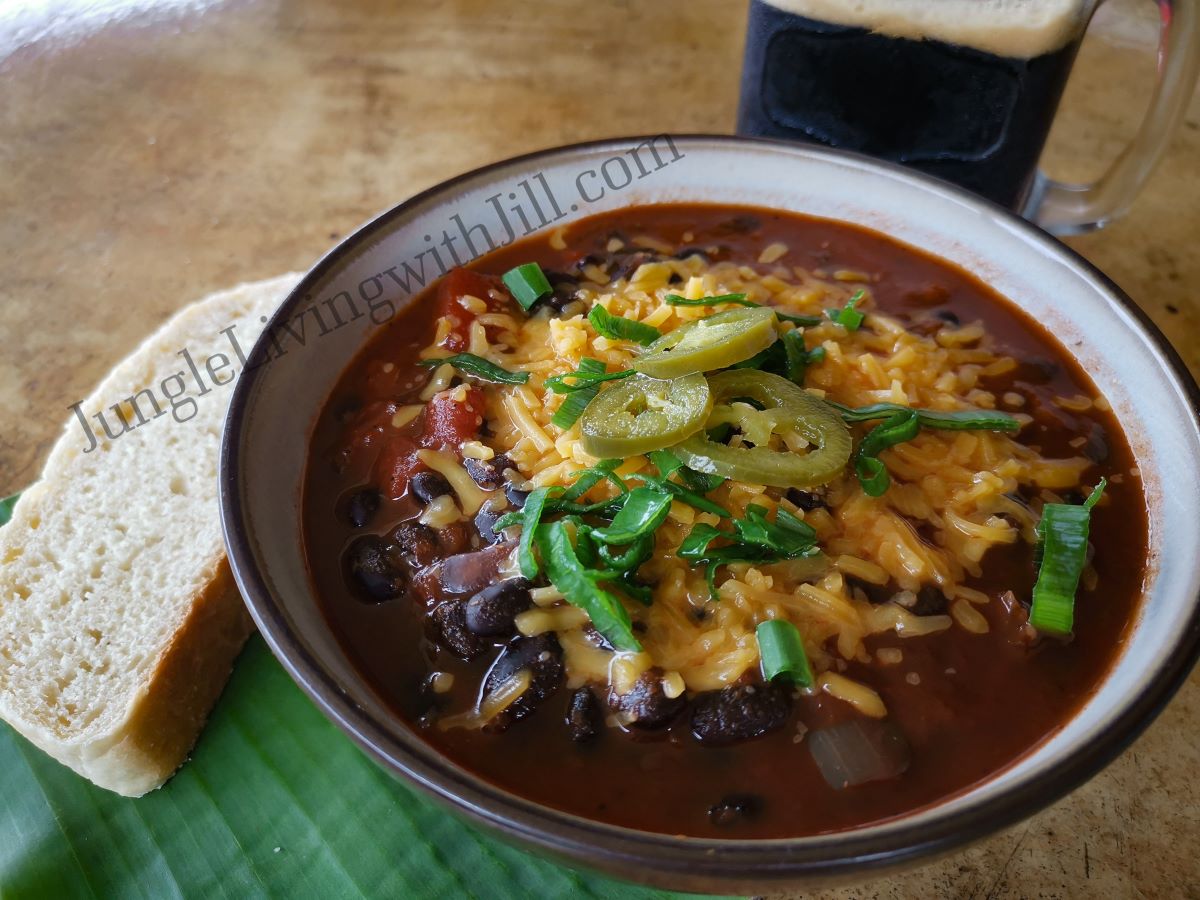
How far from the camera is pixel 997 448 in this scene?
105 inches

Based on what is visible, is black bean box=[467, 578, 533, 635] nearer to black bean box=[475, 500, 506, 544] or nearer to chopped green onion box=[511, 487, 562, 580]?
chopped green onion box=[511, 487, 562, 580]

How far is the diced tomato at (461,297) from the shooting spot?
296cm

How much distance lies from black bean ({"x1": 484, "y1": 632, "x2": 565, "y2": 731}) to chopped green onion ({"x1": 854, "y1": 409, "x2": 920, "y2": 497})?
868 mm

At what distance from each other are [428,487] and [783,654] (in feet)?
3.25

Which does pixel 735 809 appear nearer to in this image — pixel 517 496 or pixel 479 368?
pixel 517 496

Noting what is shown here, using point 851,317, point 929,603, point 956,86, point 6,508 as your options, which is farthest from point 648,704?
point 956,86

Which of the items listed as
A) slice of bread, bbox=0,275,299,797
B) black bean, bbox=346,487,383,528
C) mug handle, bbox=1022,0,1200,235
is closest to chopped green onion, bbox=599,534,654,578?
black bean, bbox=346,487,383,528

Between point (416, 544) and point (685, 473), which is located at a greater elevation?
point (685, 473)

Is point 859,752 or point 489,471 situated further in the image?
point 489,471

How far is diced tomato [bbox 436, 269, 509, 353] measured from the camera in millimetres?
2957

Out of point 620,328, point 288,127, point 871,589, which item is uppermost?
point 620,328

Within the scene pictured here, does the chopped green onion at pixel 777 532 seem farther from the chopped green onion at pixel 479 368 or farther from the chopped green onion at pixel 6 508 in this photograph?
the chopped green onion at pixel 6 508

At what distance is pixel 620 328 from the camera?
2.74 meters

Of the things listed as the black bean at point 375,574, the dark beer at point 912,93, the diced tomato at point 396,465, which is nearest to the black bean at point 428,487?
the diced tomato at point 396,465
